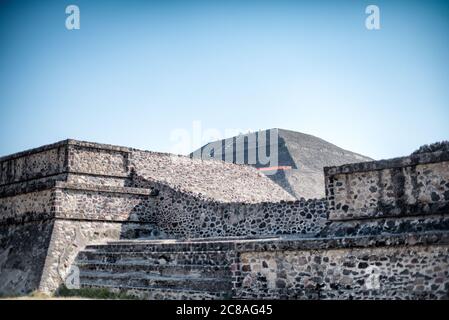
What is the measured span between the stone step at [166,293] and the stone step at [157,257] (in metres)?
0.80

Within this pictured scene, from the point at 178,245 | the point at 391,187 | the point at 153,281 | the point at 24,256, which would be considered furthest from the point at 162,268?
the point at 391,187

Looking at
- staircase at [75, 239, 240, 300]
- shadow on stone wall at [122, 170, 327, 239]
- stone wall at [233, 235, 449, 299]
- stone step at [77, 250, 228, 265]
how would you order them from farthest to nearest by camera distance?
shadow on stone wall at [122, 170, 327, 239] < stone step at [77, 250, 228, 265] < staircase at [75, 239, 240, 300] < stone wall at [233, 235, 449, 299]

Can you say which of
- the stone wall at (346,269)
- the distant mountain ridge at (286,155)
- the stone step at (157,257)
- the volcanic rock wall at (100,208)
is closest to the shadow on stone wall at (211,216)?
the volcanic rock wall at (100,208)

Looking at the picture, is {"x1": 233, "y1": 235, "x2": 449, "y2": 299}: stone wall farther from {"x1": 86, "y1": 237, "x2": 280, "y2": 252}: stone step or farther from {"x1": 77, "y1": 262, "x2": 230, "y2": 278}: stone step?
{"x1": 77, "y1": 262, "x2": 230, "y2": 278}: stone step

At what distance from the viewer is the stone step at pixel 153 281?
14.5 m

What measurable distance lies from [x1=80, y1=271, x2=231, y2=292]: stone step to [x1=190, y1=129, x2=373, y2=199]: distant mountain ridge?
16.8 metres

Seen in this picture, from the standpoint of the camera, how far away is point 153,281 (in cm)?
1584

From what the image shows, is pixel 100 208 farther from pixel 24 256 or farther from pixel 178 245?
pixel 178 245

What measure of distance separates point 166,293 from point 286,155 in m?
22.8

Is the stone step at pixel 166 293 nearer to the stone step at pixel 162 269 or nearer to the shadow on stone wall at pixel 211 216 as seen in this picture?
the stone step at pixel 162 269

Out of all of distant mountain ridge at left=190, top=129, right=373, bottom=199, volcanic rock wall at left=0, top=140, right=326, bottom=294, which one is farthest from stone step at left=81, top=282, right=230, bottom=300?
distant mountain ridge at left=190, top=129, right=373, bottom=199

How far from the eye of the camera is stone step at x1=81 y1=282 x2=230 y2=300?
1425cm
